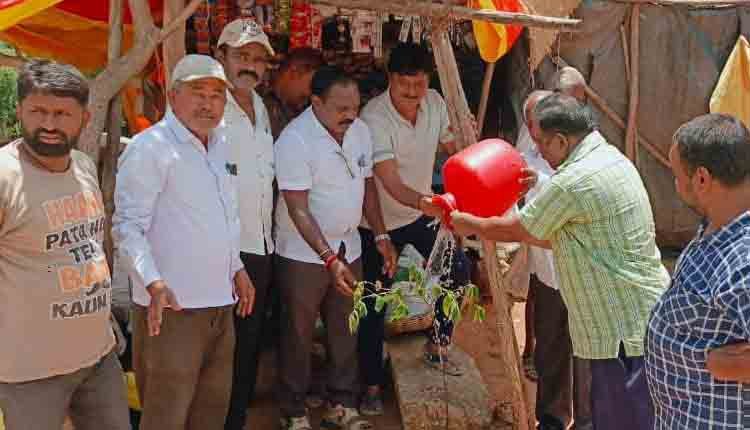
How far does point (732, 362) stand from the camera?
6.76ft

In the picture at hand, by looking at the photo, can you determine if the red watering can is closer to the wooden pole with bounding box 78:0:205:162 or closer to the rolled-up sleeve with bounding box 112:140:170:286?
the rolled-up sleeve with bounding box 112:140:170:286

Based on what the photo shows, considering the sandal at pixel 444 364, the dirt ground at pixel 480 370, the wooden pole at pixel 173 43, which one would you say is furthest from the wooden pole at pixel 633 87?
the wooden pole at pixel 173 43

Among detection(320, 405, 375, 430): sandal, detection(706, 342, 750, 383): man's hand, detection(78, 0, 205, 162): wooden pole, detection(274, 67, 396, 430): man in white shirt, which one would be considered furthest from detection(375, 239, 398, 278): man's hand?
detection(706, 342, 750, 383): man's hand

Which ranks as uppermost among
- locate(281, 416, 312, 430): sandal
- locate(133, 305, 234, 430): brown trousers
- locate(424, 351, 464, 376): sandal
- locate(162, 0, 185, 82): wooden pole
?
locate(162, 0, 185, 82): wooden pole

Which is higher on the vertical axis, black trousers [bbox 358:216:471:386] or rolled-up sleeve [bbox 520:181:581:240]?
rolled-up sleeve [bbox 520:181:581:240]

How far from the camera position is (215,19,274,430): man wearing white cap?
365cm

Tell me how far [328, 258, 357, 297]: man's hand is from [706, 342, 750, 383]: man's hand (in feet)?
6.28

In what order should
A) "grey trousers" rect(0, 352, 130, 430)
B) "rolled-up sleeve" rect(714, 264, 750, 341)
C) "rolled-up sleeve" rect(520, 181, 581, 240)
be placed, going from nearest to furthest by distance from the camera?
"rolled-up sleeve" rect(714, 264, 750, 341)
"grey trousers" rect(0, 352, 130, 430)
"rolled-up sleeve" rect(520, 181, 581, 240)

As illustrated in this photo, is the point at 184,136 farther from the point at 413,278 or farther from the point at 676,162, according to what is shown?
the point at 676,162

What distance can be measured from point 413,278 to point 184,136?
1.15m

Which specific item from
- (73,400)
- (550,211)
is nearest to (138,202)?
(73,400)

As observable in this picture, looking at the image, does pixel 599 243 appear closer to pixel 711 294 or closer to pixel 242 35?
pixel 711 294

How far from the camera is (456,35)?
220 inches

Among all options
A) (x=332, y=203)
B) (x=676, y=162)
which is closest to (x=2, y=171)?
(x=332, y=203)
